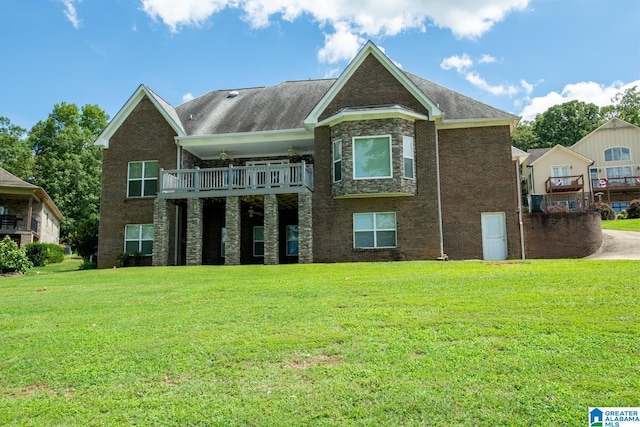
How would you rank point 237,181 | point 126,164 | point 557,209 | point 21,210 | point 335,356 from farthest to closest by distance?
point 21,210 < point 557,209 < point 126,164 < point 237,181 < point 335,356

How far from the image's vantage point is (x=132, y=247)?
22.4 m

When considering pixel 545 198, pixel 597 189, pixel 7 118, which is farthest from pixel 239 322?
pixel 7 118

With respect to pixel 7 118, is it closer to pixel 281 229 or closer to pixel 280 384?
pixel 281 229

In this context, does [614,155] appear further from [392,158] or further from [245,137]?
[245,137]

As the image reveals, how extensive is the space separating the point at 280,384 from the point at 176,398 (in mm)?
1101

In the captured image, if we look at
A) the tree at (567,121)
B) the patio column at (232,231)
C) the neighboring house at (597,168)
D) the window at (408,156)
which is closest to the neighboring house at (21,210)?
the patio column at (232,231)

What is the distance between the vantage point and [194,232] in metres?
20.2

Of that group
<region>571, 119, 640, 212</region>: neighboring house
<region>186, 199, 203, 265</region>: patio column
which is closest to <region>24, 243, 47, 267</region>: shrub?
<region>186, 199, 203, 265</region>: patio column

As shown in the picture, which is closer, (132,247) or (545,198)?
(132,247)

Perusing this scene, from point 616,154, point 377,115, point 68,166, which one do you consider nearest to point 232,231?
point 377,115

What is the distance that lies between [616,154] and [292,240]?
4007cm

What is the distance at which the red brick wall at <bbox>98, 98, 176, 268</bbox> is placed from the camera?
22500 mm

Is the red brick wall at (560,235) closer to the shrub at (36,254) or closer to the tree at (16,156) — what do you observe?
the shrub at (36,254)

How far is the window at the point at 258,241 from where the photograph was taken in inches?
934
